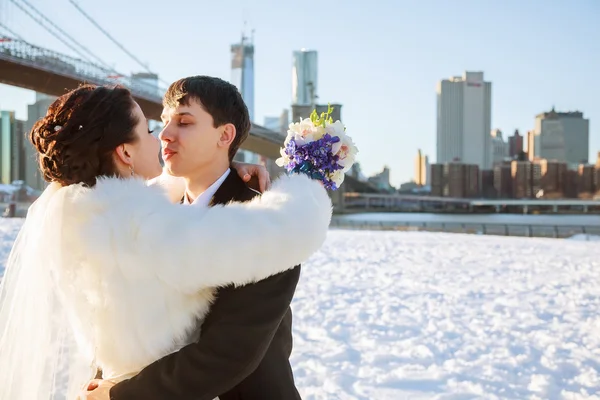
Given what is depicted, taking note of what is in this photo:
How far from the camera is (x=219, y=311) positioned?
1.40 metres

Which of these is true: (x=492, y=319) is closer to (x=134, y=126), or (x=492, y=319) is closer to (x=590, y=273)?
(x=590, y=273)

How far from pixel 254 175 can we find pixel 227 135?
0.86ft

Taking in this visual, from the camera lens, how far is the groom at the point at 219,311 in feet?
4.51

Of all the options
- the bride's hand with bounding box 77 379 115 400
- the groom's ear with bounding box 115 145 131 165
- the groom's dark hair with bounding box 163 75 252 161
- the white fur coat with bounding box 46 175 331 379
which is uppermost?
the groom's dark hair with bounding box 163 75 252 161

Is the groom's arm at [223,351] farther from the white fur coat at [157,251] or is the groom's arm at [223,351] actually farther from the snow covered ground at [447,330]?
the snow covered ground at [447,330]

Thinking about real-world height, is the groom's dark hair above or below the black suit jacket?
above

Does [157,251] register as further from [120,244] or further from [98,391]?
[98,391]

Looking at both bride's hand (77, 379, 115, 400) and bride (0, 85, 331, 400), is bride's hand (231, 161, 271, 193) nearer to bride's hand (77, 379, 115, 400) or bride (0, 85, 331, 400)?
bride (0, 85, 331, 400)

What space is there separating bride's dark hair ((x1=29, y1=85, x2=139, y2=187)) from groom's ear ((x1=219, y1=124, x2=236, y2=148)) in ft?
0.77

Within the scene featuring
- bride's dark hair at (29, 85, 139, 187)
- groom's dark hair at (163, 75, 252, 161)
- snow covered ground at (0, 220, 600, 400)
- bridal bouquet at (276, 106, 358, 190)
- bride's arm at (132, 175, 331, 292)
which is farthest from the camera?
snow covered ground at (0, 220, 600, 400)

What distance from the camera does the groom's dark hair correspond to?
5.20ft

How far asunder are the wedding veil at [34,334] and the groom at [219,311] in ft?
0.84

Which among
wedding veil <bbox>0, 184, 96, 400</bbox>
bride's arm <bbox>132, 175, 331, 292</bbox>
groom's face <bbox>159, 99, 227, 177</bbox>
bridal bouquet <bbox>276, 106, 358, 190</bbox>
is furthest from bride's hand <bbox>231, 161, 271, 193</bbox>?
Answer: wedding veil <bbox>0, 184, 96, 400</bbox>

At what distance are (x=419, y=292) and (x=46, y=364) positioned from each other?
639 cm
